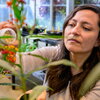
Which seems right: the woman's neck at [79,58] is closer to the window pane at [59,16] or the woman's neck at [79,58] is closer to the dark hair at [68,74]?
the dark hair at [68,74]

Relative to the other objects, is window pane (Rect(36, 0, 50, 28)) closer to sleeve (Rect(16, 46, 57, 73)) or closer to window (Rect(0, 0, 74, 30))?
window (Rect(0, 0, 74, 30))

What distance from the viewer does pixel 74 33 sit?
79cm

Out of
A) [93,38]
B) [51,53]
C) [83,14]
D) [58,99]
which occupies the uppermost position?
[83,14]

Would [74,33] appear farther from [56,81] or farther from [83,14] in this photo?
[56,81]

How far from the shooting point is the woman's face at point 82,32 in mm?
795

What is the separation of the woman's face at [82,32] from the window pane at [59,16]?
12.4ft

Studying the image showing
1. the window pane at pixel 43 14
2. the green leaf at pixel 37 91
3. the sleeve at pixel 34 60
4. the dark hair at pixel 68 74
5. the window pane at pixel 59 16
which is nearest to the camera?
the green leaf at pixel 37 91

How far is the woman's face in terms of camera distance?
795 millimetres

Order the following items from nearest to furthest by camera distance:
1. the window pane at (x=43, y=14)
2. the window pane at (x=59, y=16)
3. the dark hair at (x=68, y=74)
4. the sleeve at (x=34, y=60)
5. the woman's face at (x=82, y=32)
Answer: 1. the woman's face at (x=82, y=32)
2. the dark hair at (x=68, y=74)
3. the sleeve at (x=34, y=60)
4. the window pane at (x=59, y=16)
5. the window pane at (x=43, y=14)

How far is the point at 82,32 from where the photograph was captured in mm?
818

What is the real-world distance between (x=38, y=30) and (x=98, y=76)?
12.9 feet

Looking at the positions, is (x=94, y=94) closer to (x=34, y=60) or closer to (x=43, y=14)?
(x=34, y=60)

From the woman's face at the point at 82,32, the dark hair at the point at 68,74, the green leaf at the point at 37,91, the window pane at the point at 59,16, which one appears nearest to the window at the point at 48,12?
the window pane at the point at 59,16

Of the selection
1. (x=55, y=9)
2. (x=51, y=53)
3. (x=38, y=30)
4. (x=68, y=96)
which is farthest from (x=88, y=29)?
(x=55, y=9)
